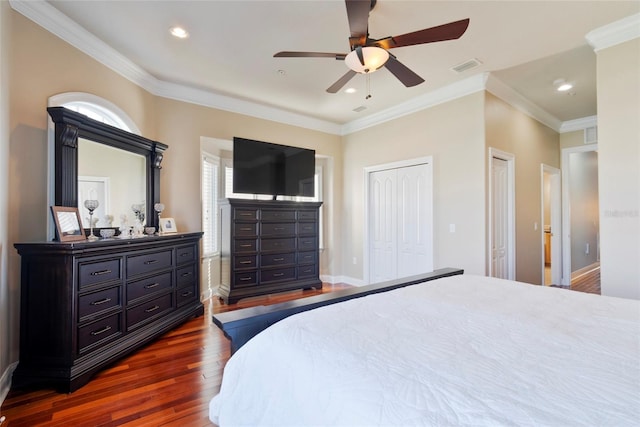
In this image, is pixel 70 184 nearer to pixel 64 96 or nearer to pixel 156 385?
pixel 64 96

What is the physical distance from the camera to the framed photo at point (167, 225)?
134 inches

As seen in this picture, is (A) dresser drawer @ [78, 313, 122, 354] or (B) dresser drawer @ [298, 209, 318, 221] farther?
(B) dresser drawer @ [298, 209, 318, 221]

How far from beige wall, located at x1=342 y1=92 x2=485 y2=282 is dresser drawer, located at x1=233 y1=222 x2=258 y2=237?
2.25 metres

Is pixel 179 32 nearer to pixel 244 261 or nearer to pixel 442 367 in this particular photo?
pixel 244 261

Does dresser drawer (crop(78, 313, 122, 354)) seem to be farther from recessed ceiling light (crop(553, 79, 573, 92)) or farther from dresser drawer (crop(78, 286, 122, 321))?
recessed ceiling light (crop(553, 79, 573, 92))

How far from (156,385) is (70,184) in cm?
176

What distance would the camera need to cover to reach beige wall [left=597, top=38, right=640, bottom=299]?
2.49 meters

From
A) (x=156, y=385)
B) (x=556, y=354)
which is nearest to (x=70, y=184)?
(x=156, y=385)

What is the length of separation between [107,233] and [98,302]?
65 cm

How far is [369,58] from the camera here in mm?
2129

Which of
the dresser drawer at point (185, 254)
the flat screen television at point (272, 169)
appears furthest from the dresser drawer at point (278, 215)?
the dresser drawer at point (185, 254)

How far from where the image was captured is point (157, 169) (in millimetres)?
3420

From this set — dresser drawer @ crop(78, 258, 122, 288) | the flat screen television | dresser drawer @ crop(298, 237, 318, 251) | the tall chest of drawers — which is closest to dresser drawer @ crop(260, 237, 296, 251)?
the tall chest of drawers

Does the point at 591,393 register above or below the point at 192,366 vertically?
above
